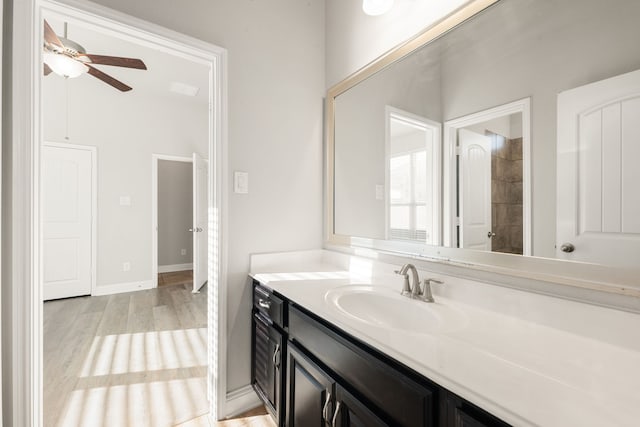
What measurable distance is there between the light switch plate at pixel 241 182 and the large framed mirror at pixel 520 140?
79cm

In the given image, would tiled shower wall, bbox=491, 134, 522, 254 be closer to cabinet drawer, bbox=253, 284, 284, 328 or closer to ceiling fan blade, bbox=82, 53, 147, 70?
cabinet drawer, bbox=253, 284, 284, 328

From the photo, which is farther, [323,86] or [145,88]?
[145,88]

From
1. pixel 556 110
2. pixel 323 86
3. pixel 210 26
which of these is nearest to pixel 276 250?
pixel 323 86

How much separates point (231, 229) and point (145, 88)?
10.9 ft

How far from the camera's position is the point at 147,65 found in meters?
3.13

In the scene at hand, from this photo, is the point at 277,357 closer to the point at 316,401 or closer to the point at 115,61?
the point at 316,401

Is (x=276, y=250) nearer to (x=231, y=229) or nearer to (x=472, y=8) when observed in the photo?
(x=231, y=229)

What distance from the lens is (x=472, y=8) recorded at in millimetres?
1059

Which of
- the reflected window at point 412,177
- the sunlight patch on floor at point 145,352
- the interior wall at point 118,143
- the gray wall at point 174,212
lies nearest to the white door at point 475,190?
the reflected window at point 412,177

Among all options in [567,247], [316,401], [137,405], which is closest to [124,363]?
[137,405]

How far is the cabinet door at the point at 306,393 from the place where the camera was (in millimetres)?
955

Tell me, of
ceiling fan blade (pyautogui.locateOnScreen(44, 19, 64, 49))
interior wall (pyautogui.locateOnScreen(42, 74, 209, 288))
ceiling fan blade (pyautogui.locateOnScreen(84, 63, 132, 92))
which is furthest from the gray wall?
ceiling fan blade (pyautogui.locateOnScreen(44, 19, 64, 49))

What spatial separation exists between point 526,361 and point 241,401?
150 cm

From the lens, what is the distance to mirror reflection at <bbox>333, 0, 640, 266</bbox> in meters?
0.76
